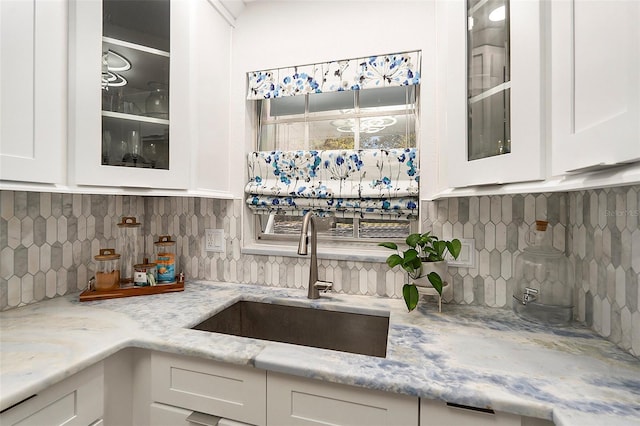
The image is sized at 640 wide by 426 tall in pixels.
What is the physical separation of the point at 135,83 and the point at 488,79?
137 centimetres

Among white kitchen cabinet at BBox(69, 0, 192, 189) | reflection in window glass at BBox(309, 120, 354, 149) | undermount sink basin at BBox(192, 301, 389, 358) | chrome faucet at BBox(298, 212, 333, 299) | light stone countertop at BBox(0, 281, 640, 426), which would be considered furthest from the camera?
reflection in window glass at BBox(309, 120, 354, 149)

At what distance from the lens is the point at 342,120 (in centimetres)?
165

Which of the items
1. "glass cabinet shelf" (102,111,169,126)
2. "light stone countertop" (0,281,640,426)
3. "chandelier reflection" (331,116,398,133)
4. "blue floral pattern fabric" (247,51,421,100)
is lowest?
"light stone countertop" (0,281,640,426)

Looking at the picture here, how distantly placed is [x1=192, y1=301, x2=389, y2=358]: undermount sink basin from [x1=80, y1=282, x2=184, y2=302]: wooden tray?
0.35m

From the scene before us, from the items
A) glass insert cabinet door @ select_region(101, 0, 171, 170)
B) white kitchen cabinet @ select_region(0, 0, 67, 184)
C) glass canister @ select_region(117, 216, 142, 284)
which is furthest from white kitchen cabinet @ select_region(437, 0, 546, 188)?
glass canister @ select_region(117, 216, 142, 284)

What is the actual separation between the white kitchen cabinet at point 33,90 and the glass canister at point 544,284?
180 centimetres

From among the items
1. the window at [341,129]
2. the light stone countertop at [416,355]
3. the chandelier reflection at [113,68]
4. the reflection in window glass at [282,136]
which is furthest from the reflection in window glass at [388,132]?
the chandelier reflection at [113,68]

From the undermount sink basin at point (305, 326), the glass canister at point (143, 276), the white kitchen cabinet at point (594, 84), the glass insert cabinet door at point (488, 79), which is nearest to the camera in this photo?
the white kitchen cabinet at point (594, 84)

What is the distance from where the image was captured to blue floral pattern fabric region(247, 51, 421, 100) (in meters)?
1.42

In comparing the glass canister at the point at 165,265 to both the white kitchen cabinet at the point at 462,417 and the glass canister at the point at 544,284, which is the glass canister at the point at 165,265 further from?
the glass canister at the point at 544,284

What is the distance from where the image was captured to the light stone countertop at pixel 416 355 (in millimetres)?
692

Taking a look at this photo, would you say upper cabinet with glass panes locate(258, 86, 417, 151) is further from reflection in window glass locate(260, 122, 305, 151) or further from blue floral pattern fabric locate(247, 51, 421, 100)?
blue floral pattern fabric locate(247, 51, 421, 100)

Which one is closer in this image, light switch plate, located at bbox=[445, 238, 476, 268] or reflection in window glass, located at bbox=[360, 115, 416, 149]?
light switch plate, located at bbox=[445, 238, 476, 268]

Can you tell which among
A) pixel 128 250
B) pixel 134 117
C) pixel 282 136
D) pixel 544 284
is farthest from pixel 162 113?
pixel 544 284
